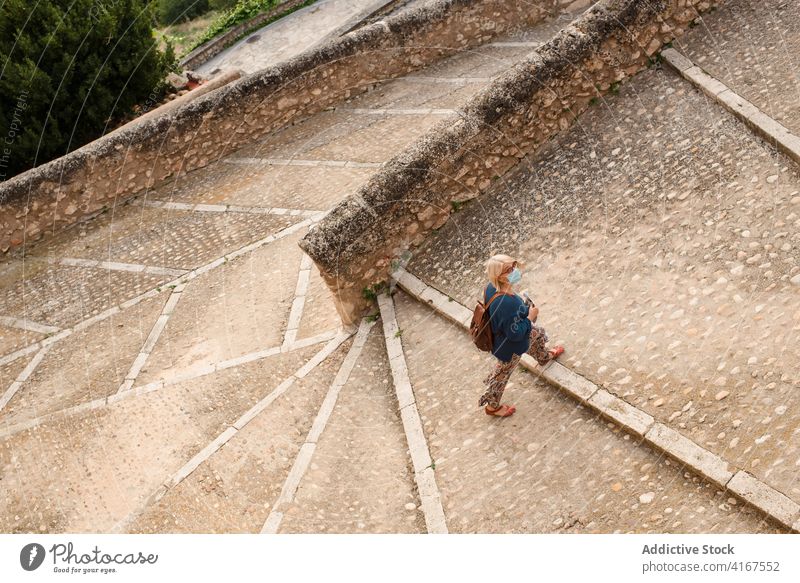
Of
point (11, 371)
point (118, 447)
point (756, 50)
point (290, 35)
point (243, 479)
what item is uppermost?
point (290, 35)

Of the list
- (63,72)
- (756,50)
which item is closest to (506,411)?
(756,50)

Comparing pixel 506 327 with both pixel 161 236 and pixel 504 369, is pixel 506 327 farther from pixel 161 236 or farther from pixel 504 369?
pixel 161 236

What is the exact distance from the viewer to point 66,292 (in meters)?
10.3

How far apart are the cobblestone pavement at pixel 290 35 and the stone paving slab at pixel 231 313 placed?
11.0m

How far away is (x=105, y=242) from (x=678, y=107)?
7.61 m

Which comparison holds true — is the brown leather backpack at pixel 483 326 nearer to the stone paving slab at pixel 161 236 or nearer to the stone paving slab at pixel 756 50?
Result: the stone paving slab at pixel 756 50

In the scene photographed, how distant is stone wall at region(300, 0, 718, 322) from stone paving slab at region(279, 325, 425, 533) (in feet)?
3.69

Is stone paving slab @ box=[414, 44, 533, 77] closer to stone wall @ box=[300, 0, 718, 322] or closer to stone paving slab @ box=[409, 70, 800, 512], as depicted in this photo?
stone wall @ box=[300, 0, 718, 322]

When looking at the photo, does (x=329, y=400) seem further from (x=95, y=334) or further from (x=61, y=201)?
(x=61, y=201)

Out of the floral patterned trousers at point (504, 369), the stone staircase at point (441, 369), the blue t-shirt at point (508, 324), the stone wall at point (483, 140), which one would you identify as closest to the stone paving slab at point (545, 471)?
the stone staircase at point (441, 369)

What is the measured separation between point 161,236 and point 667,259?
22.5 feet

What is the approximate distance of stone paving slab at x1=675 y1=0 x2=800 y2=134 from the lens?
25.8ft
